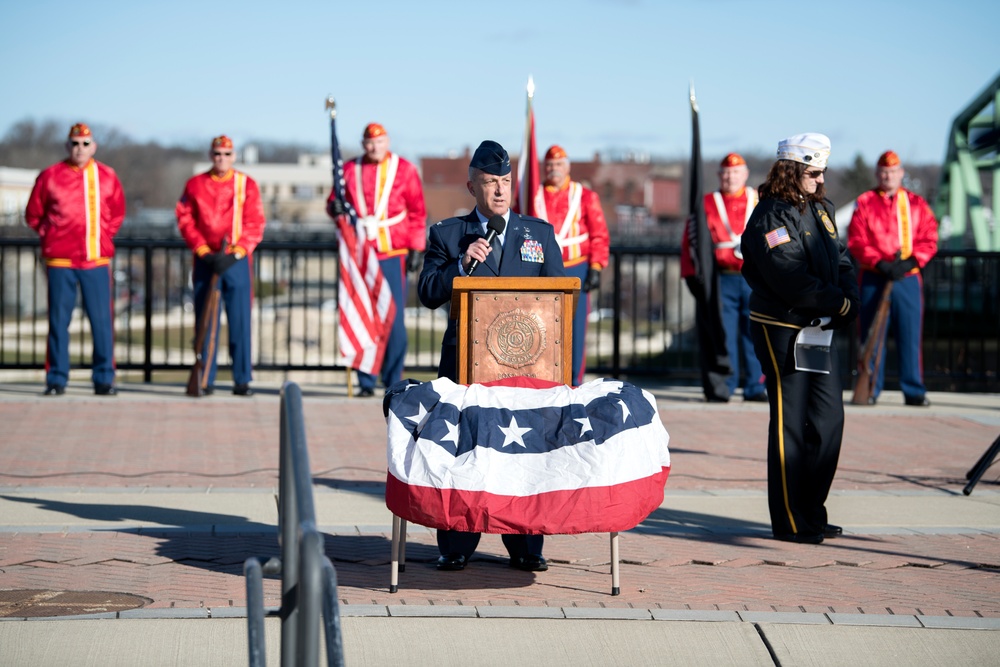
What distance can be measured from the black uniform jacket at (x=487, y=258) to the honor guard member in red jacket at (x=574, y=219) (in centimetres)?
574

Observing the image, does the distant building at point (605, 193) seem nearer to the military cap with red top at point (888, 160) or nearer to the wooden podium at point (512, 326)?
the military cap with red top at point (888, 160)

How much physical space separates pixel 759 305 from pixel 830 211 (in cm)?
58

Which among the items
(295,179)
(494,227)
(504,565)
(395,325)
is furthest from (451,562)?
(295,179)

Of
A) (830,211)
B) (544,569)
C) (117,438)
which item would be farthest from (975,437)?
(117,438)

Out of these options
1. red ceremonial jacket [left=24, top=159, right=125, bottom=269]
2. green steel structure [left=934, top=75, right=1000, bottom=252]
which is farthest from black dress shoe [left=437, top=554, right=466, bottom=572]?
green steel structure [left=934, top=75, right=1000, bottom=252]

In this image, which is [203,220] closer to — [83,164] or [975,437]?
[83,164]

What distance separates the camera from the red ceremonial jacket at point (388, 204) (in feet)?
39.6

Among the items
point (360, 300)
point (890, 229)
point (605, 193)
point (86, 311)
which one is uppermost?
point (605, 193)

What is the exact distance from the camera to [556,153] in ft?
39.4

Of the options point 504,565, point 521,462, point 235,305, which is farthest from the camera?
point 235,305

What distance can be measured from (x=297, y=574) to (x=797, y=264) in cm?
401

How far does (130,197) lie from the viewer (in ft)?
367

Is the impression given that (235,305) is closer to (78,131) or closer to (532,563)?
(78,131)

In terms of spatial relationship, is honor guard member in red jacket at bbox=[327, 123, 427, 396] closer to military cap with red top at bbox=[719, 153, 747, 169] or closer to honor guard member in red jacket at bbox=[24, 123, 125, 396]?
honor guard member in red jacket at bbox=[24, 123, 125, 396]
